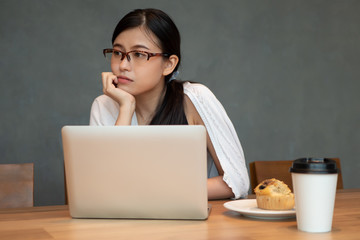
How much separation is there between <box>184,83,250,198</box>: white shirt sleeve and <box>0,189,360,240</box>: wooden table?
32cm

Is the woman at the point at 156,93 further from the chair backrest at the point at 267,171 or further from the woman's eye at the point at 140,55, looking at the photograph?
the chair backrest at the point at 267,171

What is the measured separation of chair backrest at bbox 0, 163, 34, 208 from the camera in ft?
5.31

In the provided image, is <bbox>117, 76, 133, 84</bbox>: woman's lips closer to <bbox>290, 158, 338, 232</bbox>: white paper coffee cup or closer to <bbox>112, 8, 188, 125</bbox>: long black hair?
<bbox>112, 8, 188, 125</bbox>: long black hair

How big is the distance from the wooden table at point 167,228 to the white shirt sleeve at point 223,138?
320 mm

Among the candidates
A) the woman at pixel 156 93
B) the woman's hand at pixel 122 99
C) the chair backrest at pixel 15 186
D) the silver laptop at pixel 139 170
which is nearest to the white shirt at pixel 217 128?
the woman at pixel 156 93

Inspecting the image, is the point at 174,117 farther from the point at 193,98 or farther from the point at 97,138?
the point at 97,138

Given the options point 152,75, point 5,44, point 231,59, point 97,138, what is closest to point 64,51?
point 5,44

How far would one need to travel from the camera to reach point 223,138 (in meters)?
1.65

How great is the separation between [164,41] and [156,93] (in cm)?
22

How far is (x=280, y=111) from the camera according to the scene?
3.61 meters

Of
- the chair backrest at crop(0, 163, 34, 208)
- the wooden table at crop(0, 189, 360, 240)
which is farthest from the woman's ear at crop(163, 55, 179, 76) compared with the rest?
the wooden table at crop(0, 189, 360, 240)

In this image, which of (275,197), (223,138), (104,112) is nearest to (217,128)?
(223,138)

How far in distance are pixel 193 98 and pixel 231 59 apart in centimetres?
179

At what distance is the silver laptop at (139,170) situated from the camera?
101cm
